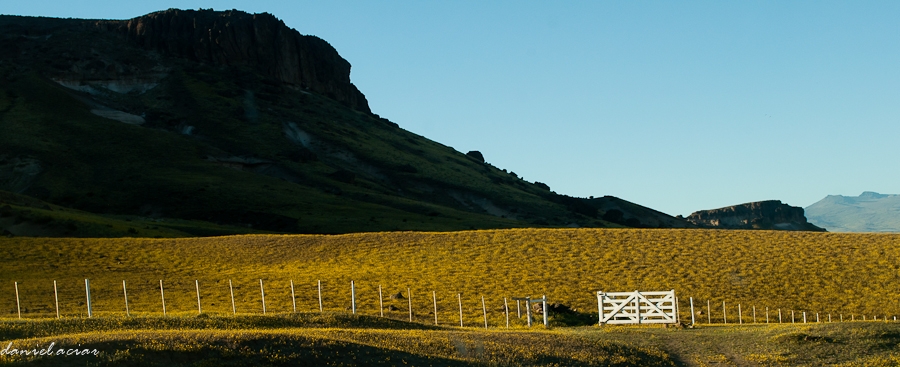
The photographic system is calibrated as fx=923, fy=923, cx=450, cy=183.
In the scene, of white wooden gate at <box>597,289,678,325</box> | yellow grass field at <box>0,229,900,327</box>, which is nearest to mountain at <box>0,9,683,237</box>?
yellow grass field at <box>0,229,900,327</box>

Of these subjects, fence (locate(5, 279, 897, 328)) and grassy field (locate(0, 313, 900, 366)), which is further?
fence (locate(5, 279, 897, 328))

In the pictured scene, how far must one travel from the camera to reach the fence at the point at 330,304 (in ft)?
152

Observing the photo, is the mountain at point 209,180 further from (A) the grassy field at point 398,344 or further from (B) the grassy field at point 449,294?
(A) the grassy field at point 398,344

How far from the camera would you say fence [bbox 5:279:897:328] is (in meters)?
46.5

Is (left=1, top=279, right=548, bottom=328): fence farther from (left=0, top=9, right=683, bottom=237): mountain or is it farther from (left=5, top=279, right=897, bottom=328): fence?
(left=0, top=9, right=683, bottom=237): mountain

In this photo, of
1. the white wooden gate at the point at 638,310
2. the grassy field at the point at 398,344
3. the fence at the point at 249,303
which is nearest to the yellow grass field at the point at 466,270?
the fence at the point at 249,303

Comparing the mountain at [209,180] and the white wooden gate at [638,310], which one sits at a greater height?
the mountain at [209,180]

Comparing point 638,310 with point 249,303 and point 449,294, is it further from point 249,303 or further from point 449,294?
point 249,303

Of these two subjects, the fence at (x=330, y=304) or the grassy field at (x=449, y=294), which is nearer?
the grassy field at (x=449, y=294)

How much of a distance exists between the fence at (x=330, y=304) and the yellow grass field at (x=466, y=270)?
0.51 ft

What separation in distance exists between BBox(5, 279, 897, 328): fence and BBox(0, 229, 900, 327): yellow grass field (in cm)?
16

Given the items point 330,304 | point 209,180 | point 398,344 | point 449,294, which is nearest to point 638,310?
point 398,344

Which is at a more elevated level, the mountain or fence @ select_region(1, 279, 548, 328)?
the mountain

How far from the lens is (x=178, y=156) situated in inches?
6324
